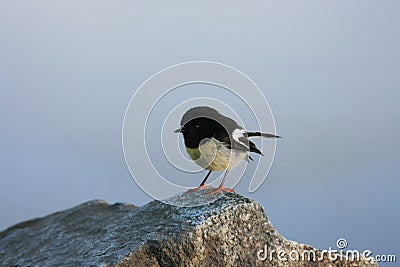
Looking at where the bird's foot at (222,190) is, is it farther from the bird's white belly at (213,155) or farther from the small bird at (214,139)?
the bird's white belly at (213,155)

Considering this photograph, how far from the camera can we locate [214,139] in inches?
169

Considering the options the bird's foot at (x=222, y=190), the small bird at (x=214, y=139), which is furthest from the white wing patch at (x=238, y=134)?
the bird's foot at (x=222, y=190)

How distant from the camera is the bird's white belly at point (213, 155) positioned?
426cm

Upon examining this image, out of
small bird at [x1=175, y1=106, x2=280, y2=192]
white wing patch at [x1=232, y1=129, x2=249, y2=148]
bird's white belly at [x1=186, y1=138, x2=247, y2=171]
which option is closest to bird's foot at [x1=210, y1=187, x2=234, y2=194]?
small bird at [x1=175, y1=106, x2=280, y2=192]

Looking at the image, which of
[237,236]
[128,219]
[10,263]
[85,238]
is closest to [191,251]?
[237,236]

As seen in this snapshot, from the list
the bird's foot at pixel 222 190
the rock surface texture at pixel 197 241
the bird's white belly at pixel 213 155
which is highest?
the bird's white belly at pixel 213 155

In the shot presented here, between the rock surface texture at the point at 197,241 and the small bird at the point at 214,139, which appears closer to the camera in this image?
the rock surface texture at the point at 197,241

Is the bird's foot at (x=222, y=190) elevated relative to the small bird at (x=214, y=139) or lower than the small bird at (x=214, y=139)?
lower

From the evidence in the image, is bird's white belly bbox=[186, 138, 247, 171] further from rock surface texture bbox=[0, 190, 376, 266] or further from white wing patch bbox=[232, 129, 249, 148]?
rock surface texture bbox=[0, 190, 376, 266]

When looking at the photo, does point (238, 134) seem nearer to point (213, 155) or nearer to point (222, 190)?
point (213, 155)

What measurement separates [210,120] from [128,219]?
1156 mm

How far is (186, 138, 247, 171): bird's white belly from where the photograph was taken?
4.26 m

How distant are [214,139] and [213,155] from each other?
5.7 inches

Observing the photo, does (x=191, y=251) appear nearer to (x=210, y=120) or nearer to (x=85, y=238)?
(x=210, y=120)
